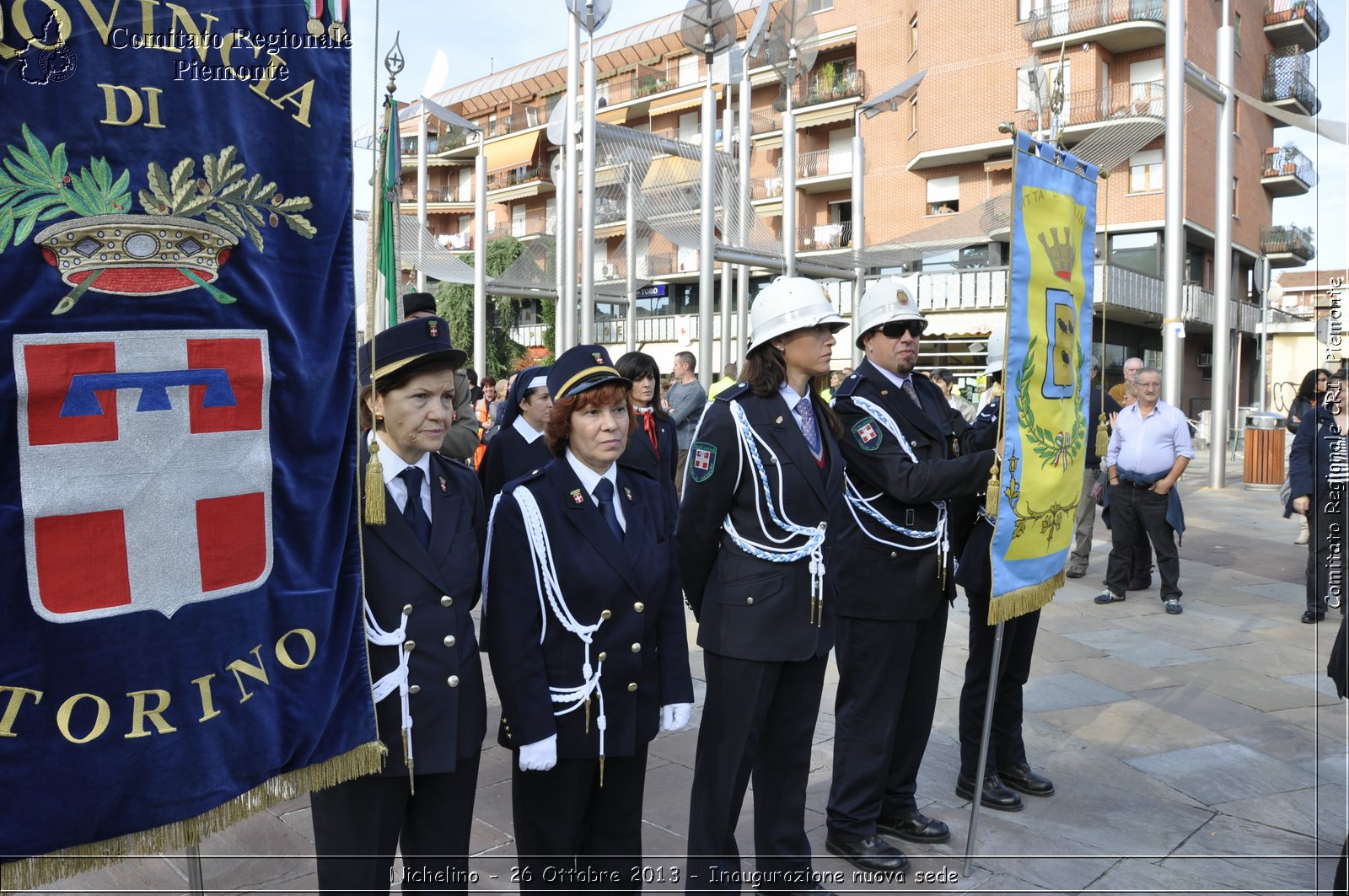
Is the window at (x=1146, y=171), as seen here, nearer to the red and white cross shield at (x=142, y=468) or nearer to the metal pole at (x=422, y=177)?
the metal pole at (x=422, y=177)

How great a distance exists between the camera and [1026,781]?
14.0ft

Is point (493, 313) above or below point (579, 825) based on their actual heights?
above

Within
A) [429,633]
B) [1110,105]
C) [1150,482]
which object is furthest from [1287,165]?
[429,633]

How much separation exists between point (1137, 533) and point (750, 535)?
637cm

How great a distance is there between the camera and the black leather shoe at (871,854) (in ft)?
11.5

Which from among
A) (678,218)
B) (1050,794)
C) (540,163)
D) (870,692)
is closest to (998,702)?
(1050,794)

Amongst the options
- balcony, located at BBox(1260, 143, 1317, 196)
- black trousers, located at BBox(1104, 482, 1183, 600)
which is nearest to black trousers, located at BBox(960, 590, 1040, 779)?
black trousers, located at BBox(1104, 482, 1183, 600)

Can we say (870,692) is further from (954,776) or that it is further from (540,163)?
(540,163)

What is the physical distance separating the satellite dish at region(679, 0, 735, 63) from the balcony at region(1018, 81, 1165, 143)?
16922 millimetres

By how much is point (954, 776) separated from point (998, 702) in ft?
1.55

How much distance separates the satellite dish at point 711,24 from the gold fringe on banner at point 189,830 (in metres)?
12.2

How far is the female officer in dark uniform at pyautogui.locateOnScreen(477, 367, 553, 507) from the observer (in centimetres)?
480

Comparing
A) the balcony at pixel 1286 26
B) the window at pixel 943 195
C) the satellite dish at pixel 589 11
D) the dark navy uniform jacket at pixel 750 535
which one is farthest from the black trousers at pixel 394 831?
the window at pixel 943 195

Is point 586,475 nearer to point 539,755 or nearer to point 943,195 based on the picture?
point 539,755
